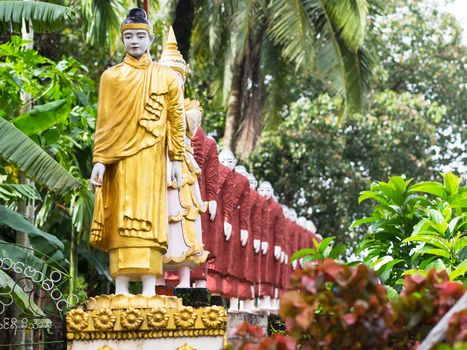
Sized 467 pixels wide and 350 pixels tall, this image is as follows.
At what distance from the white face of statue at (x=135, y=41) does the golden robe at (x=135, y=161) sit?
8cm

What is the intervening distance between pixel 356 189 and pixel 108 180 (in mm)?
19209

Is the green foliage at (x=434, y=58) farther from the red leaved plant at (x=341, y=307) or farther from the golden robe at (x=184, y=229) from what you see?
the red leaved plant at (x=341, y=307)

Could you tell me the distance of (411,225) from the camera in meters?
7.20

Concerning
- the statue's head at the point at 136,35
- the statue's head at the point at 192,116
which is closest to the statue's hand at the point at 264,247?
the statue's head at the point at 192,116

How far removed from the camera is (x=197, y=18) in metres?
19.5

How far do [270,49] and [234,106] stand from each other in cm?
144

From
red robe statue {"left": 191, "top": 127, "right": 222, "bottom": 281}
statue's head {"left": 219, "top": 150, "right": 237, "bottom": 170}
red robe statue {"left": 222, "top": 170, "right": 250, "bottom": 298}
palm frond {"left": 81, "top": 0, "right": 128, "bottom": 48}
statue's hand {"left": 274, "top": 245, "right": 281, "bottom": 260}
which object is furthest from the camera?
statue's hand {"left": 274, "top": 245, "right": 281, "bottom": 260}

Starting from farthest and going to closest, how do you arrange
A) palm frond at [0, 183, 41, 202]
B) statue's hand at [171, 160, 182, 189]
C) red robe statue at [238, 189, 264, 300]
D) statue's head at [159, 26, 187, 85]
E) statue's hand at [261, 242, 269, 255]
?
statue's hand at [261, 242, 269, 255], red robe statue at [238, 189, 264, 300], palm frond at [0, 183, 41, 202], statue's head at [159, 26, 187, 85], statue's hand at [171, 160, 182, 189]

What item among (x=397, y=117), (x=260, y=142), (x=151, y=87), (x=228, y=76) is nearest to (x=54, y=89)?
(x=151, y=87)

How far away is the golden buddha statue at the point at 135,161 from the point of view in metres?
6.83

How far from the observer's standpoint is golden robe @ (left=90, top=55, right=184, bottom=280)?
6.83 m

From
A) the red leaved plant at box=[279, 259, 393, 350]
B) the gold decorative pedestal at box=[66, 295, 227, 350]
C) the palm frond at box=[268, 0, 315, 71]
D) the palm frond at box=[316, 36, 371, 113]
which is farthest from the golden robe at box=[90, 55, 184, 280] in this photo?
the palm frond at box=[316, 36, 371, 113]

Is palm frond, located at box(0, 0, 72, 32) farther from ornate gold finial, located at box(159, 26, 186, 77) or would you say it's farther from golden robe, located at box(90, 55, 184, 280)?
golden robe, located at box(90, 55, 184, 280)

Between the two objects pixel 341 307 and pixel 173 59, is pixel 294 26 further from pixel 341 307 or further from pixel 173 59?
pixel 341 307
